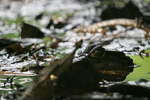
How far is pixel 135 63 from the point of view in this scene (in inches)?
54.6

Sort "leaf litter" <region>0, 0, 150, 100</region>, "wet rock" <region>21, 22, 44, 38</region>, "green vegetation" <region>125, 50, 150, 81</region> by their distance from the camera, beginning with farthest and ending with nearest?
1. "wet rock" <region>21, 22, 44, 38</region>
2. "green vegetation" <region>125, 50, 150, 81</region>
3. "leaf litter" <region>0, 0, 150, 100</region>

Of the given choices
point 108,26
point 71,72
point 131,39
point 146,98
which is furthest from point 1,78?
point 108,26

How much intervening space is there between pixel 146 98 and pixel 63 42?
1.56 meters

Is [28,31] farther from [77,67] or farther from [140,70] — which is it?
[77,67]

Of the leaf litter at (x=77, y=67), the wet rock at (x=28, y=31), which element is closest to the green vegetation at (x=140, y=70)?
the leaf litter at (x=77, y=67)

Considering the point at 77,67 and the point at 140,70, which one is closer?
the point at 77,67

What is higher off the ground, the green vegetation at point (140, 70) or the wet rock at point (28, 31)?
the wet rock at point (28, 31)

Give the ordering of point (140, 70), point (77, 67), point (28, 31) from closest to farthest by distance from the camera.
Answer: point (77, 67) → point (140, 70) → point (28, 31)

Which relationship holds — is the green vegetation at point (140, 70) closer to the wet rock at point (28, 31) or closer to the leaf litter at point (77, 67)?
the leaf litter at point (77, 67)

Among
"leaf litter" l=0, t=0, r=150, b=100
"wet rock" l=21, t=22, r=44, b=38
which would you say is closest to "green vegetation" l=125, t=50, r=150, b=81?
"leaf litter" l=0, t=0, r=150, b=100

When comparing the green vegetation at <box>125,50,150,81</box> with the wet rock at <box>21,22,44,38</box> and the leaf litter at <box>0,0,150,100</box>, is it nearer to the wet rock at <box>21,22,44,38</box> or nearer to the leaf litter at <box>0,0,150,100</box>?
the leaf litter at <box>0,0,150,100</box>

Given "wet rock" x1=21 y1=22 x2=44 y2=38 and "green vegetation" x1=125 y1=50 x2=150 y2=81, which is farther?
"wet rock" x1=21 y1=22 x2=44 y2=38

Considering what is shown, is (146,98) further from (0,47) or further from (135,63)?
(0,47)

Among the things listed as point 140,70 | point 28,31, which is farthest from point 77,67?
point 28,31
